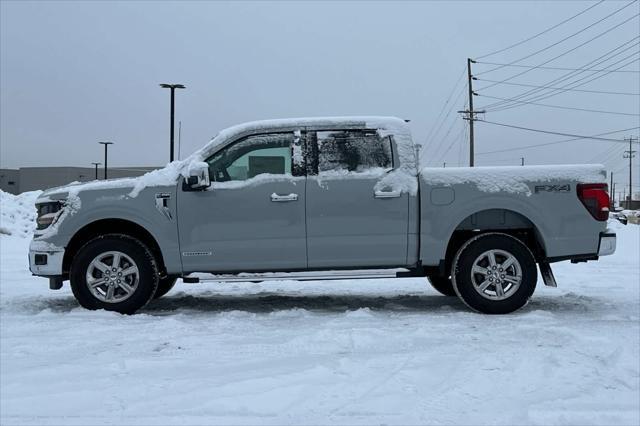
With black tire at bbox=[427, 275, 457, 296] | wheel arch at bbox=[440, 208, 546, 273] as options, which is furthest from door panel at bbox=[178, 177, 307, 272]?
black tire at bbox=[427, 275, 457, 296]

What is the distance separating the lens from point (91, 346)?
455 centimetres

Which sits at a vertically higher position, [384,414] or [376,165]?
[376,165]

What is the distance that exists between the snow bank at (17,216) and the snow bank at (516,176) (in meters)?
15.2

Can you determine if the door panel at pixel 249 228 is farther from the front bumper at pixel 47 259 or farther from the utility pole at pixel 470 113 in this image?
the utility pole at pixel 470 113

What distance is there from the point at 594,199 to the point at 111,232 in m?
5.03

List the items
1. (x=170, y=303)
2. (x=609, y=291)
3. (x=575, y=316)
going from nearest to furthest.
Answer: (x=575, y=316) → (x=170, y=303) → (x=609, y=291)

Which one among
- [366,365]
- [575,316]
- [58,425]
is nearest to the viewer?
[58,425]

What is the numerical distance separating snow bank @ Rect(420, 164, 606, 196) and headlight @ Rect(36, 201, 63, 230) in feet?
12.6

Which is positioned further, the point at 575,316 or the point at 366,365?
the point at 575,316

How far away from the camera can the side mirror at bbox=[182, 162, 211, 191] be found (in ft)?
18.7

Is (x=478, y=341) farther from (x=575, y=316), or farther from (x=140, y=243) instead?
(x=140, y=243)

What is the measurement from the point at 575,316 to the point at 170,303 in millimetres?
4422

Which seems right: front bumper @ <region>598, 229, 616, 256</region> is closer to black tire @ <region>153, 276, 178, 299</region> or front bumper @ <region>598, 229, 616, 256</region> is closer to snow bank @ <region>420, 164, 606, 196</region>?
snow bank @ <region>420, 164, 606, 196</region>

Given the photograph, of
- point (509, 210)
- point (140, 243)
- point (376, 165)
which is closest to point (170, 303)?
point (140, 243)
